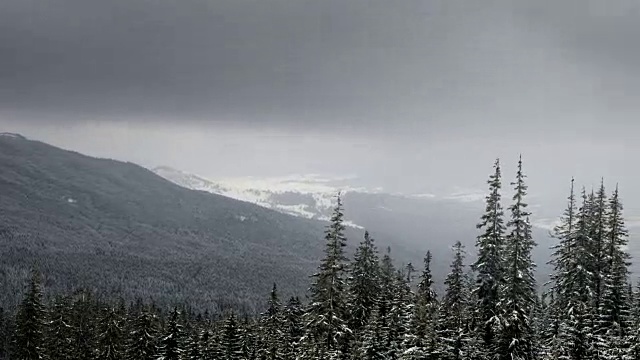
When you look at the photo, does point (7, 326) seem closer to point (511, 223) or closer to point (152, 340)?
point (152, 340)

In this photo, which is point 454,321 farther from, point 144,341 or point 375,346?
point 144,341

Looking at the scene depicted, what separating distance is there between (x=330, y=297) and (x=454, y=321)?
10.3m

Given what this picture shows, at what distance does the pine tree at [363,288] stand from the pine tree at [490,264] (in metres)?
18.8

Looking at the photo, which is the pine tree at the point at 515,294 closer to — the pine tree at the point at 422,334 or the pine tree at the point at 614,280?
the pine tree at the point at 422,334

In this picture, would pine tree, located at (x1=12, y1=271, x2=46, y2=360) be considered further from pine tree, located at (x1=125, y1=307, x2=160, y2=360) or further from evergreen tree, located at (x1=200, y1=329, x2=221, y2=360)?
evergreen tree, located at (x1=200, y1=329, x2=221, y2=360)

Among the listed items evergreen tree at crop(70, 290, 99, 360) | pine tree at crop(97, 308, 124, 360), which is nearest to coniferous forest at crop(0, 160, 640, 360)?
pine tree at crop(97, 308, 124, 360)

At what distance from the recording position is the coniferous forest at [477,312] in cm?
4088

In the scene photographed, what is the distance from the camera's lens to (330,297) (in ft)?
148

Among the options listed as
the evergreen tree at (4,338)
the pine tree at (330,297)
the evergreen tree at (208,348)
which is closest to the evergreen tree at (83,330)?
the evergreen tree at (208,348)

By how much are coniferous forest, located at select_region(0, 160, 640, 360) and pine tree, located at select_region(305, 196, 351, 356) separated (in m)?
0.09

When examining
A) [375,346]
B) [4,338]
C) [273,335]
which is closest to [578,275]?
[375,346]

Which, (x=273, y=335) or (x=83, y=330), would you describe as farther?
(x=83, y=330)

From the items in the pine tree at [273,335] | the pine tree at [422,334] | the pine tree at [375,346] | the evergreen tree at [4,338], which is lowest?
the evergreen tree at [4,338]

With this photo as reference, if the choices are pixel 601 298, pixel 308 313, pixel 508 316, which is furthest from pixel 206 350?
pixel 601 298
